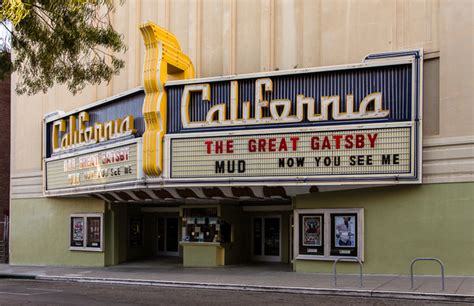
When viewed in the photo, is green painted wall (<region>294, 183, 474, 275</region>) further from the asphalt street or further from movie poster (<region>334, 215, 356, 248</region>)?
the asphalt street

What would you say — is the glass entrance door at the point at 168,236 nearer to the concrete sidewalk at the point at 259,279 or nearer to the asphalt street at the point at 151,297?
the concrete sidewalk at the point at 259,279

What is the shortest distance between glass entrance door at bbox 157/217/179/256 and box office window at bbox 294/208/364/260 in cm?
946

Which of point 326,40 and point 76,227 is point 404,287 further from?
point 76,227

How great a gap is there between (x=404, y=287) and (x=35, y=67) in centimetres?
1053

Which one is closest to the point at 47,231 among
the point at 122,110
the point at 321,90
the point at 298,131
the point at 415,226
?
the point at 122,110

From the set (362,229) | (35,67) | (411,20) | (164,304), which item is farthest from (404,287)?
(35,67)

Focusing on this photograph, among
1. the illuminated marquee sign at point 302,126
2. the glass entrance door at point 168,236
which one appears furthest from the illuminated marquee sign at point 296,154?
the glass entrance door at point 168,236

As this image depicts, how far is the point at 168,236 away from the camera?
1040 inches

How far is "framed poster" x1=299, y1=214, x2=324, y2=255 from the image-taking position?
17.7 meters

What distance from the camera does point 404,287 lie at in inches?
547

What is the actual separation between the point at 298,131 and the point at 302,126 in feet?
0.63

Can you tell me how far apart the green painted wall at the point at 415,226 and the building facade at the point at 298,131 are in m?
0.04

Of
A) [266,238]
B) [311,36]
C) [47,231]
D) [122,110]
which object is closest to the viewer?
[311,36]

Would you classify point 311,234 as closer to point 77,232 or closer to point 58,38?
point 58,38
